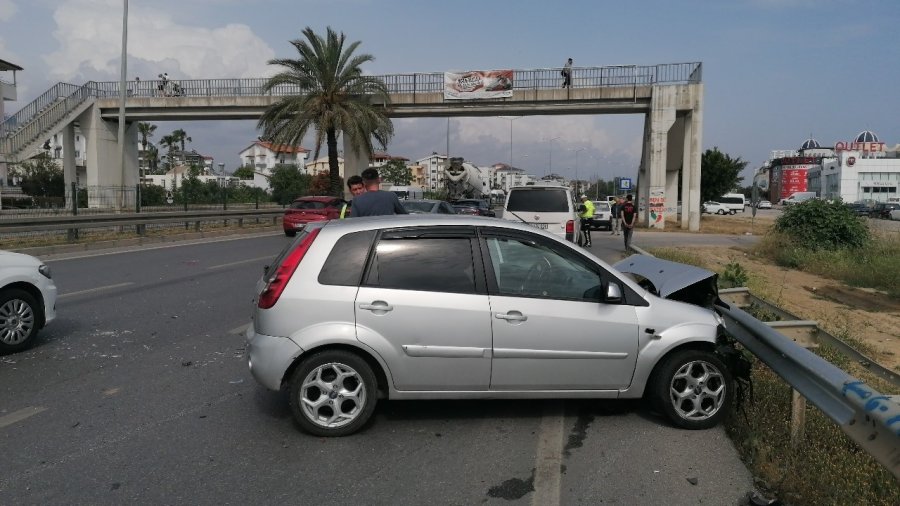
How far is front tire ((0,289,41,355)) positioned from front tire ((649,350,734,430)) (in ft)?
20.3

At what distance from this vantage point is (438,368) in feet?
15.4

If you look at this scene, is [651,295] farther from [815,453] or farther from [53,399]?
[53,399]

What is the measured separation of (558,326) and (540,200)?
38.6ft

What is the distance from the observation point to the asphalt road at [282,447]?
387cm

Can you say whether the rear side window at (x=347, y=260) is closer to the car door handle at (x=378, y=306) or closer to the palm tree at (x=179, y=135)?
the car door handle at (x=378, y=306)

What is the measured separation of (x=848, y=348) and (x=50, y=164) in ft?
253

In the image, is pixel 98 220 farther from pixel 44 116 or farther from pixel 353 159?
pixel 44 116

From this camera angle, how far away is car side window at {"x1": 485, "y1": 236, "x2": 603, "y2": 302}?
15.8ft

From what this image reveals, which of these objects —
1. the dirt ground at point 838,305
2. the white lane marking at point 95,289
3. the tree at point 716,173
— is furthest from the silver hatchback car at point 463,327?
the tree at point 716,173

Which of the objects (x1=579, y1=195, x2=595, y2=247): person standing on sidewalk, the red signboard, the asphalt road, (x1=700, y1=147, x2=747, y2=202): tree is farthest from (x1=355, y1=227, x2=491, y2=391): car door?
the red signboard

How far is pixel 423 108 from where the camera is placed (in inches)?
1321

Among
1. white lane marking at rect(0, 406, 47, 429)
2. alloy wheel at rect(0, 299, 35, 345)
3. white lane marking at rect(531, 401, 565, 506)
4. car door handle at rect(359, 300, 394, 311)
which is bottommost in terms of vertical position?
white lane marking at rect(531, 401, 565, 506)

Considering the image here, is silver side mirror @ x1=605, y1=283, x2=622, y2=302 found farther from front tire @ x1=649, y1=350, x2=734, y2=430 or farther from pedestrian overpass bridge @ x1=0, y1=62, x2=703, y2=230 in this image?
pedestrian overpass bridge @ x1=0, y1=62, x2=703, y2=230

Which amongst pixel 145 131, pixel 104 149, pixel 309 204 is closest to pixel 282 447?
pixel 309 204
